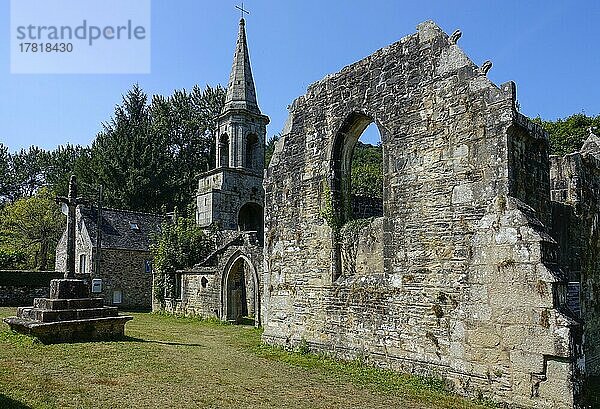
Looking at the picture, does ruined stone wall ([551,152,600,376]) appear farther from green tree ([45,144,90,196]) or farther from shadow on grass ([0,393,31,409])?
green tree ([45,144,90,196])

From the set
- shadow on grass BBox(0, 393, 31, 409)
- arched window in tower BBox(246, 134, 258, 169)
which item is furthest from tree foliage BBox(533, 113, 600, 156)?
shadow on grass BBox(0, 393, 31, 409)

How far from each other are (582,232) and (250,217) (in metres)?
22.8

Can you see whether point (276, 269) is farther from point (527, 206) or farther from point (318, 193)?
point (527, 206)

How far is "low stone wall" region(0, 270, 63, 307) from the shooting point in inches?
1013

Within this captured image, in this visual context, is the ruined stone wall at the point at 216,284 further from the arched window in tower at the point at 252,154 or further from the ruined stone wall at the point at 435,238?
the arched window in tower at the point at 252,154

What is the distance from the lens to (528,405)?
7.51 metres

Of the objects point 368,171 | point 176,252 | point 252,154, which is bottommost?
point 176,252

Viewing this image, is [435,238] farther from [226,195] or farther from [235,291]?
[226,195]

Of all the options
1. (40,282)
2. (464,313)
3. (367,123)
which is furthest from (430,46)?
(40,282)

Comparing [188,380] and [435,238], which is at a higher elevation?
[435,238]

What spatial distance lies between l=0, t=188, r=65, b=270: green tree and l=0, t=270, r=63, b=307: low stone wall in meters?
11.7

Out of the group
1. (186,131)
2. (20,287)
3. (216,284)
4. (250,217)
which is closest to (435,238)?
(216,284)

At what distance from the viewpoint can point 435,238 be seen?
9.11 metres

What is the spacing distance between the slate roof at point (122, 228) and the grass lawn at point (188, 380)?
19.7m
